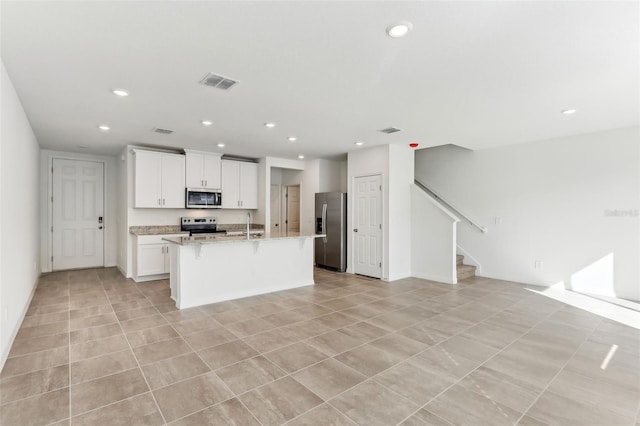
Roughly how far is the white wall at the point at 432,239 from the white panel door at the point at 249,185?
351 cm

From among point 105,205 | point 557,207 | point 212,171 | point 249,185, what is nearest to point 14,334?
point 212,171

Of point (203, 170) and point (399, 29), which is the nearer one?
point (399, 29)

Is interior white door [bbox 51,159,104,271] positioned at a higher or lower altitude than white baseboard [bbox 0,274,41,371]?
higher

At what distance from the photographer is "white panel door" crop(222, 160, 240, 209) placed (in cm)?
667

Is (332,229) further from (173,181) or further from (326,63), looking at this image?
(326,63)

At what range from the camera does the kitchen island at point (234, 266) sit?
4.12m

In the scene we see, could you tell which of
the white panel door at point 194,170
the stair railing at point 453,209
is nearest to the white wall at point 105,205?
the white panel door at point 194,170

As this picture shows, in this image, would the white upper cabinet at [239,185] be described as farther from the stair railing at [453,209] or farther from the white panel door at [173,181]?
the stair railing at [453,209]

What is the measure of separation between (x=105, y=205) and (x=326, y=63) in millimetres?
6535

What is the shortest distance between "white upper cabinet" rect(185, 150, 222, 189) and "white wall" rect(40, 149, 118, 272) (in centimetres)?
211

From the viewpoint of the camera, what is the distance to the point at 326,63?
2.54m

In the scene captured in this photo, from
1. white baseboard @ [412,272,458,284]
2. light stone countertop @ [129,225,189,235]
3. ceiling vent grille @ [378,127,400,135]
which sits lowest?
white baseboard @ [412,272,458,284]

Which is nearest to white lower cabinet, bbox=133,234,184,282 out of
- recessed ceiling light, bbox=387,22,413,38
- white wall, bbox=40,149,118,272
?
white wall, bbox=40,149,118,272

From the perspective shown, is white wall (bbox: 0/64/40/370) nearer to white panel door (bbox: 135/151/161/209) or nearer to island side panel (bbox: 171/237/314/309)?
island side panel (bbox: 171/237/314/309)
